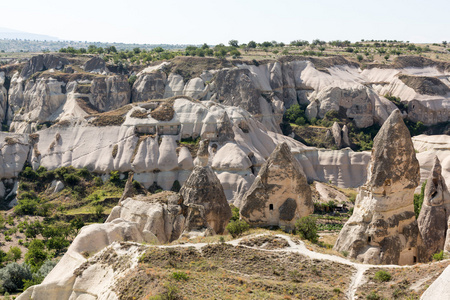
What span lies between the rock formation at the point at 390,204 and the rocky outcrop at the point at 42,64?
85241mm

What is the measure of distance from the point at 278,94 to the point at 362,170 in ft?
92.5

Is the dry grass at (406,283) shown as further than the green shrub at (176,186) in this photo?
No

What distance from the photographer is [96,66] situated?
97938mm

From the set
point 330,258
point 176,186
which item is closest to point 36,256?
Result: point 176,186

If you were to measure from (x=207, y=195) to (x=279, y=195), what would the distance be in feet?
14.8

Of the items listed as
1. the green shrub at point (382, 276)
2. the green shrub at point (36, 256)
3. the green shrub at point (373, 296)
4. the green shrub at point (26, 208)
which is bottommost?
the green shrub at point (26, 208)

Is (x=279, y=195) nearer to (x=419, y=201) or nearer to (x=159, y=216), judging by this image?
(x=159, y=216)

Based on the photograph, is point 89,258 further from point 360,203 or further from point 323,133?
point 323,133

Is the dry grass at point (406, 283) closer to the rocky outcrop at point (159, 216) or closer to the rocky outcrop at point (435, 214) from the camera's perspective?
the rocky outcrop at point (435, 214)

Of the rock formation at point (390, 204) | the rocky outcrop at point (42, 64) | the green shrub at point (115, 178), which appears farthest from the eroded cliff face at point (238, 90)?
the rock formation at point (390, 204)

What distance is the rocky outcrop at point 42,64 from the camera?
98156mm

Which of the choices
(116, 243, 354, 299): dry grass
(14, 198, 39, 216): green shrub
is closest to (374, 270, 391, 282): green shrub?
(116, 243, 354, 299): dry grass

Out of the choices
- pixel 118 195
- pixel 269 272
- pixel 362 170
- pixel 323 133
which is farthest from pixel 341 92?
pixel 269 272

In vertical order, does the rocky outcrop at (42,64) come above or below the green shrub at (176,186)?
above
